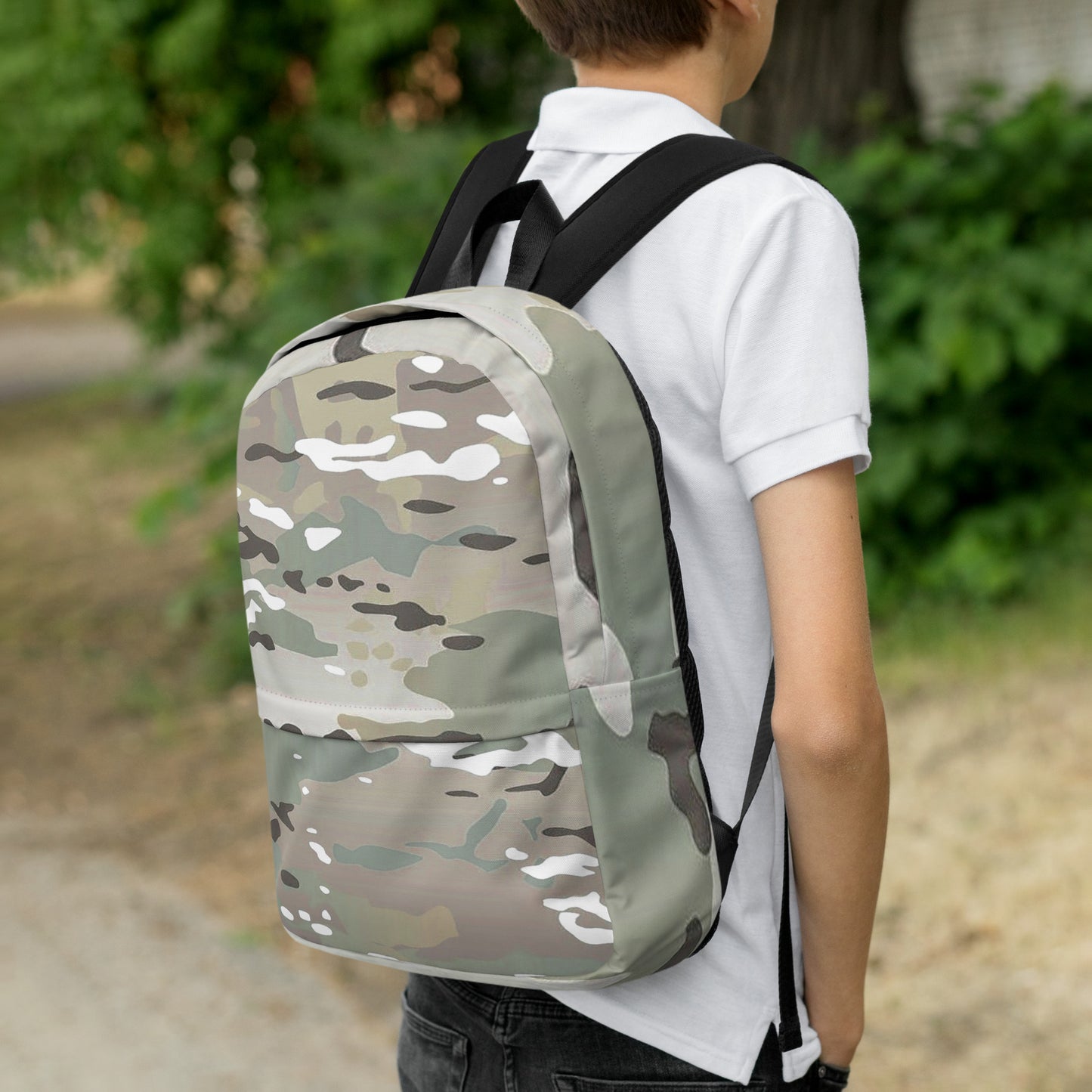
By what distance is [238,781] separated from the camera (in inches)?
199

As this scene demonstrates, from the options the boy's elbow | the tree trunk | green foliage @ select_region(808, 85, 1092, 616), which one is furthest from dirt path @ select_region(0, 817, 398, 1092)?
the tree trunk

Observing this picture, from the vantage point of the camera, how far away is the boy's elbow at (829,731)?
118cm

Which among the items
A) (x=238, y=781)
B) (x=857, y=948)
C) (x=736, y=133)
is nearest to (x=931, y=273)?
(x=736, y=133)

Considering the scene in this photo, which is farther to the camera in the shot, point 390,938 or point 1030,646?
point 1030,646

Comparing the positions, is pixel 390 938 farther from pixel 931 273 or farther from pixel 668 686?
pixel 931 273

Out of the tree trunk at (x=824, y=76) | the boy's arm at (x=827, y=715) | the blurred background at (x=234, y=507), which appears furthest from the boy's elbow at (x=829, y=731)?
the tree trunk at (x=824, y=76)

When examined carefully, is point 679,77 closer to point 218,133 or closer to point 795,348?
point 795,348

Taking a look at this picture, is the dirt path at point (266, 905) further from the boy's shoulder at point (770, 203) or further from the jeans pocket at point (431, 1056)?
the boy's shoulder at point (770, 203)

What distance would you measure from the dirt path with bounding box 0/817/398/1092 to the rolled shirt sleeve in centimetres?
249

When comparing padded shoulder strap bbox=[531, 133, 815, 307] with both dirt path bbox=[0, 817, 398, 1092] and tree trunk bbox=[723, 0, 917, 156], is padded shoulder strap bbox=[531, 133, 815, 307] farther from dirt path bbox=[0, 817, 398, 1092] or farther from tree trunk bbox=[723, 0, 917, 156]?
tree trunk bbox=[723, 0, 917, 156]

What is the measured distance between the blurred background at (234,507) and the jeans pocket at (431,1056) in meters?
1.83

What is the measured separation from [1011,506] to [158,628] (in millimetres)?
4355

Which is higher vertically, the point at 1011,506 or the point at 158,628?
the point at 1011,506

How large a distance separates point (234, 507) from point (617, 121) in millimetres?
7719
